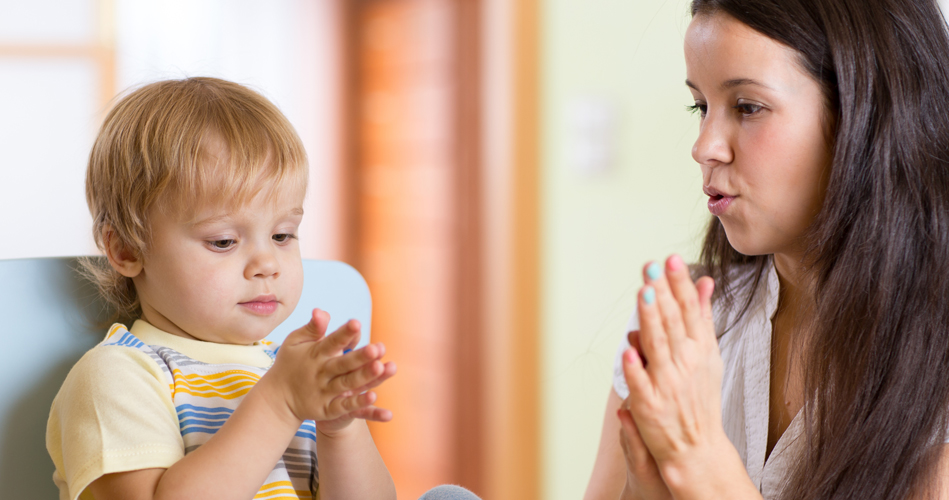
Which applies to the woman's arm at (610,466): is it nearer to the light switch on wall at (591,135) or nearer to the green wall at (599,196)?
the green wall at (599,196)

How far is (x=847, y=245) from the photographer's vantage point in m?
0.80

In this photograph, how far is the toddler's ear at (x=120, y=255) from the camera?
0.76m

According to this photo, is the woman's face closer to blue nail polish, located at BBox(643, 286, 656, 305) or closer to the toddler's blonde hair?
blue nail polish, located at BBox(643, 286, 656, 305)

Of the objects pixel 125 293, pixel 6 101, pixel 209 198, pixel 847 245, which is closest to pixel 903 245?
pixel 847 245

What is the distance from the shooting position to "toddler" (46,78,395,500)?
647 mm

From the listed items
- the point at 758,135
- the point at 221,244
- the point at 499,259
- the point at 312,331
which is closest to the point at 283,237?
the point at 221,244

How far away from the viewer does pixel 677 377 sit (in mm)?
578

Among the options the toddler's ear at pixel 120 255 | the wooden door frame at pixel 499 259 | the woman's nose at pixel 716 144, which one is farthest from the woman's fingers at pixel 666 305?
the wooden door frame at pixel 499 259

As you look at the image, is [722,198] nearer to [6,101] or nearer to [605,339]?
[605,339]

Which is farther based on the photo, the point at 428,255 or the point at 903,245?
the point at 428,255

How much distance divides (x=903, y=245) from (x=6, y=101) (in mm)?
2299

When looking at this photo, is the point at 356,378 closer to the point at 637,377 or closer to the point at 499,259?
the point at 637,377

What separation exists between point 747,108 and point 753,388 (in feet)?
1.20

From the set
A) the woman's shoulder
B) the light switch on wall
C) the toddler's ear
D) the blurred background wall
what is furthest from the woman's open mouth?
the light switch on wall
